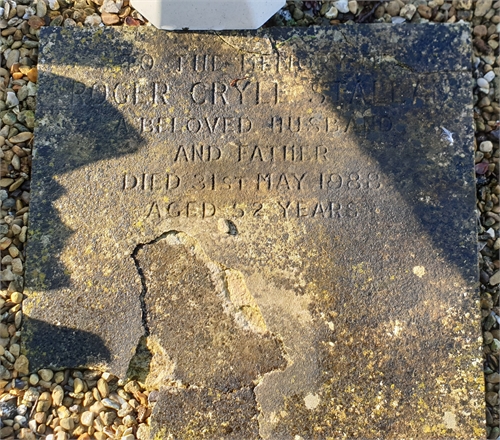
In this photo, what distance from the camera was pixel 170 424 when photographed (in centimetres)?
240

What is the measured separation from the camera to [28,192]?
2.71 m

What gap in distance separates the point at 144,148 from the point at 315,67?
0.97 m

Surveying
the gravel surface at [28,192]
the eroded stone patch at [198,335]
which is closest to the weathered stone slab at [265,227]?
the eroded stone patch at [198,335]

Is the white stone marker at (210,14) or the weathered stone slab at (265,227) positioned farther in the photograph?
the white stone marker at (210,14)

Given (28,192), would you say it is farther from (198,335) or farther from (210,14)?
(210,14)

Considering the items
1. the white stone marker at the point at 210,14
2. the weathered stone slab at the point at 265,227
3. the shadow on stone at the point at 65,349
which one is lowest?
the shadow on stone at the point at 65,349

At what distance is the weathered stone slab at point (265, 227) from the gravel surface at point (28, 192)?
13cm

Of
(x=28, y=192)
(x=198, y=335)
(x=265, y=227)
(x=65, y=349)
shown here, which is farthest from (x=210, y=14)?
(x=65, y=349)

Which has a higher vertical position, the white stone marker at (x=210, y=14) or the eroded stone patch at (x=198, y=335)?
the white stone marker at (x=210, y=14)

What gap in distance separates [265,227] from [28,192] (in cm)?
129

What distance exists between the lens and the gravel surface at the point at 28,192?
2.49 m

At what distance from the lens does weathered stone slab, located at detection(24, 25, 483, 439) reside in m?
2.39

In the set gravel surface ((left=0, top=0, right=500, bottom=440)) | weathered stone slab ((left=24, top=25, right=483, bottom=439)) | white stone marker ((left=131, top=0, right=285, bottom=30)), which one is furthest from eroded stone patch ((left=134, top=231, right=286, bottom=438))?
white stone marker ((left=131, top=0, right=285, bottom=30))

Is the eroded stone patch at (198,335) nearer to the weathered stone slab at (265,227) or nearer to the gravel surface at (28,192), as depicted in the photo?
the weathered stone slab at (265,227)
